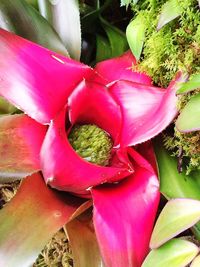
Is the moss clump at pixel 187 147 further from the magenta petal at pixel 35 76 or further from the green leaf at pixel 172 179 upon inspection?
the magenta petal at pixel 35 76

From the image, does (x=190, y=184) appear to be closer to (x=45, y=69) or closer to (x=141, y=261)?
(x=141, y=261)

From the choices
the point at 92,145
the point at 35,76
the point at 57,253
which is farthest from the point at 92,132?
the point at 57,253

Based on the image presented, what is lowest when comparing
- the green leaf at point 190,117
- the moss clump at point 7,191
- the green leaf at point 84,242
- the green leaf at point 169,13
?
the moss clump at point 7,191

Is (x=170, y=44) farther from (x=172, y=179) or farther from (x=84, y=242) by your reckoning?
(x=84, y=242)

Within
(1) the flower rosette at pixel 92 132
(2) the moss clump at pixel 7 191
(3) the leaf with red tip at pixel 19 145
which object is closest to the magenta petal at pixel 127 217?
(1) the flower rosette at pixel 92 132

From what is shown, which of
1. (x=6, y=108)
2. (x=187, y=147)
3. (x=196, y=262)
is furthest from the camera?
(x=6, y=108)

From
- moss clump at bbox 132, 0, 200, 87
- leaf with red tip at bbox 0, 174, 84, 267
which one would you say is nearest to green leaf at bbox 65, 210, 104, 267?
leaf with red tip at bbox 0, 174, 84, 267

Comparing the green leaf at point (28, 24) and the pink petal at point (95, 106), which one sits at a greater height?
the green leaf at point (28, 24)
